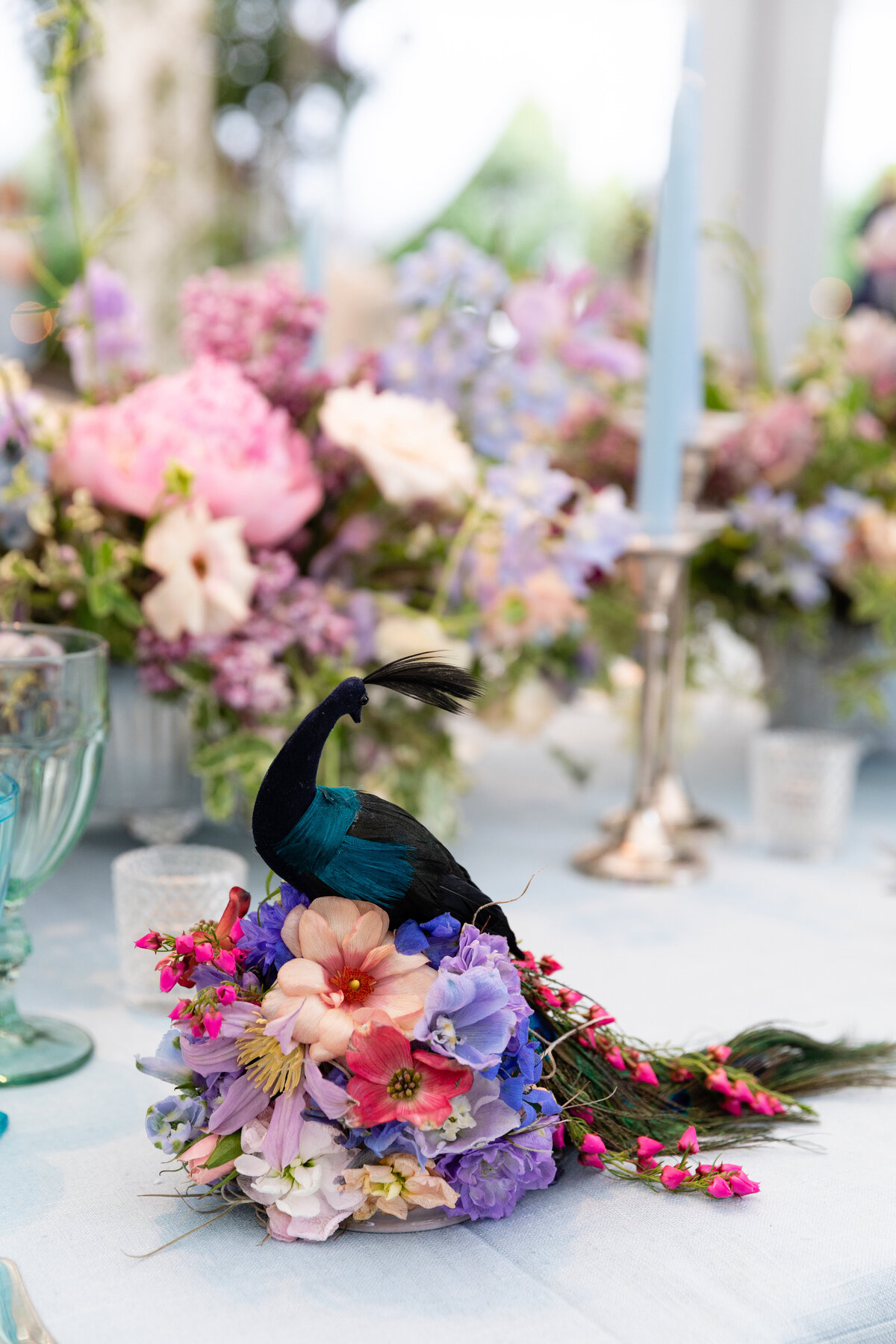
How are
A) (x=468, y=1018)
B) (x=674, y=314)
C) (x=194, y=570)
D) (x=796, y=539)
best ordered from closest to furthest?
(x=468, y=1018)
(x=194, y=570)
(x=674, y=314)
(x=796, y=539)

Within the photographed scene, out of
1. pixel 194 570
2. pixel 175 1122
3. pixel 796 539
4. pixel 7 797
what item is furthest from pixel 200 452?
pixel 796 539

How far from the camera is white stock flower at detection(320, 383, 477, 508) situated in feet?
2.72

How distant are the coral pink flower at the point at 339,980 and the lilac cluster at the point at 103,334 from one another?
0.53m

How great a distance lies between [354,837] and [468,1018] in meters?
0.08

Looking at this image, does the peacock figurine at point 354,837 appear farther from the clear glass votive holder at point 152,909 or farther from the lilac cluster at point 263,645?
the lilac cluster at point 263,645

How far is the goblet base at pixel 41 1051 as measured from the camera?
584mm

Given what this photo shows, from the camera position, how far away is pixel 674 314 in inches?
35.9

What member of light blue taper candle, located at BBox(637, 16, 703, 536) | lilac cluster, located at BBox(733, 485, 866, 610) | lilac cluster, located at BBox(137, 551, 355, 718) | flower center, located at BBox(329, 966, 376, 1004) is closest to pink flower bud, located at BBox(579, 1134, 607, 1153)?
flower center, located at BBox(329, 966, 376, 1004)

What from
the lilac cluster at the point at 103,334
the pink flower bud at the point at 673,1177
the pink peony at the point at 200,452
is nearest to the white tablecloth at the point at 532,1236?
the pink flower bud at the point at 673,1177

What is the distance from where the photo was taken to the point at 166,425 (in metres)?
0.79

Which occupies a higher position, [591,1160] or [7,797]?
[7,797]

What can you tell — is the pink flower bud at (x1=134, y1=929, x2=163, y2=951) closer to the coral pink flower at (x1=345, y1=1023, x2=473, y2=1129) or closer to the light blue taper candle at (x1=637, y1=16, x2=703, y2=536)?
the coral pink flower at (x1=345, y1=1023, x2=473, y2=1129)

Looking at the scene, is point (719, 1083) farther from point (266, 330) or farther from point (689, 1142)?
point (266, 330)

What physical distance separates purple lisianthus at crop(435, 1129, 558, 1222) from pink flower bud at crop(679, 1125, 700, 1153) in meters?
0.07
